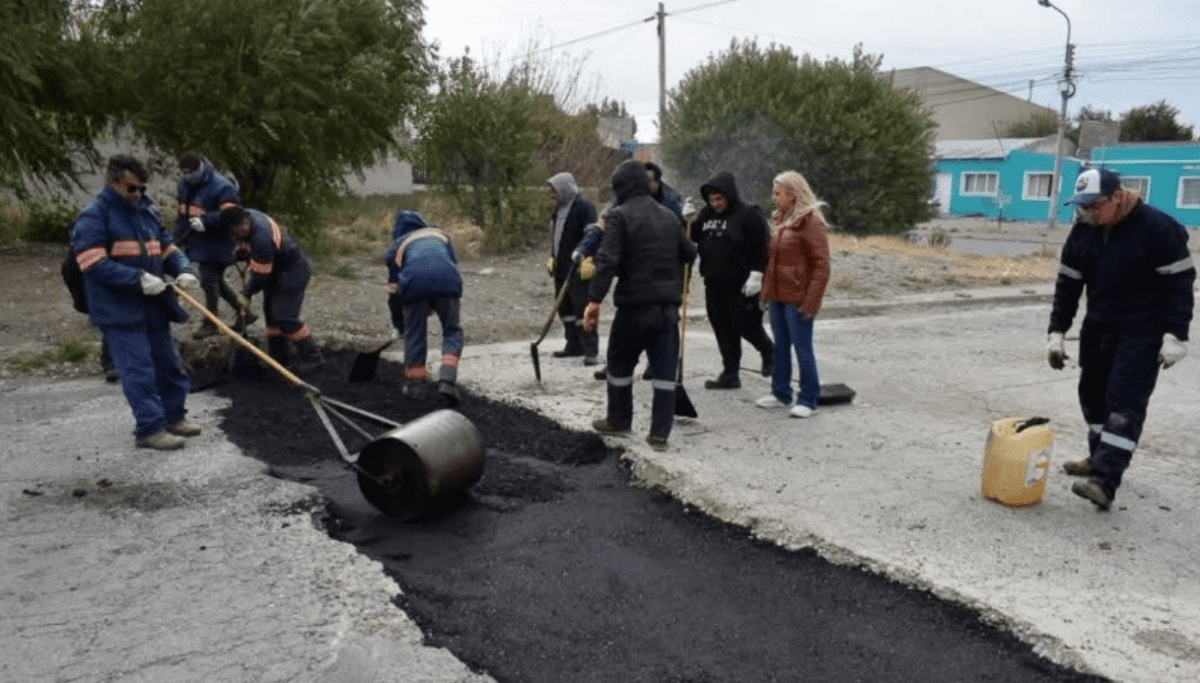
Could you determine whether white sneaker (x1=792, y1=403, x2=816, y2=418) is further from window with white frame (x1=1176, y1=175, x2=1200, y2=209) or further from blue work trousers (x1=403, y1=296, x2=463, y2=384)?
window with white frame (x1=1176, y1=175, x2=1200, y2=209)

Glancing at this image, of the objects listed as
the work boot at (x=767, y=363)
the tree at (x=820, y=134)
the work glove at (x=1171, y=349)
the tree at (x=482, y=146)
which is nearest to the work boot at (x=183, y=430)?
the work boot at (x=767, y=363)

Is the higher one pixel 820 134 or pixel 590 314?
pixel 820 134

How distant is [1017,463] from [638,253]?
2385mm

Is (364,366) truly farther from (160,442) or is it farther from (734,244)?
→ (734,244)

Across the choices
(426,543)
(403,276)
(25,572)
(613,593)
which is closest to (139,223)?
(403,276)

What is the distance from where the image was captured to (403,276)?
6.96 m

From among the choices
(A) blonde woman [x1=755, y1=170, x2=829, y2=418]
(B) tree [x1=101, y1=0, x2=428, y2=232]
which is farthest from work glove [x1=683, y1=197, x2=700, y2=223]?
(B) tree [x1=101, y1=0, x2=428, y2=232]

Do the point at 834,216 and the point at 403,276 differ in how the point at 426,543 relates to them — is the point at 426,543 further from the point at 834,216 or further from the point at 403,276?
the point at 834,216

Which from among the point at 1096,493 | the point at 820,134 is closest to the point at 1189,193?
the point at 820,134

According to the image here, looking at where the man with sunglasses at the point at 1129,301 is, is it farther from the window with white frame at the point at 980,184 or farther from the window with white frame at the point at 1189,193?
the window with white frame at the point at 980,184

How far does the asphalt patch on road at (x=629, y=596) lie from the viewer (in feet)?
11.1

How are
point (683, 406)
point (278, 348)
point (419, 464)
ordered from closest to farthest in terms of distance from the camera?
point (419, 464)
point (683, 406)
point (278, 348)

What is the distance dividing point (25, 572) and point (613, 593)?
8.28ft

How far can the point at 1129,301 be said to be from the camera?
483cm
